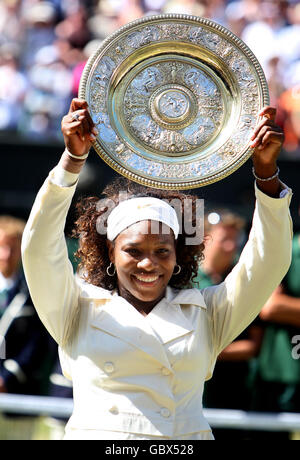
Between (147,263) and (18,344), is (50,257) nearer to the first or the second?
(147,263)

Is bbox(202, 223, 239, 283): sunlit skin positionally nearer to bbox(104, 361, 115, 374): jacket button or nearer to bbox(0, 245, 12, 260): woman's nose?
bbox(0, 245, 12, 260): woman's nose

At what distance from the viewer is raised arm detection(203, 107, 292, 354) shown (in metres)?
3.05

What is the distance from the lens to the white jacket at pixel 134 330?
117 inches

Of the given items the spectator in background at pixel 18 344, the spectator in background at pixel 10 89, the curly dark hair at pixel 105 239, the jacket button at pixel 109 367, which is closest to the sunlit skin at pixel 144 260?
the curly dark hair at pixel 105 239

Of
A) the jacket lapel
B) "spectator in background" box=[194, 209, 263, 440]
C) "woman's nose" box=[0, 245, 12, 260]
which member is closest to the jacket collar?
the jacket lapel

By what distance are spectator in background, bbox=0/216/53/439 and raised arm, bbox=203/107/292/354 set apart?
8.45ft

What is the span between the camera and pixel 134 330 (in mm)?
3061

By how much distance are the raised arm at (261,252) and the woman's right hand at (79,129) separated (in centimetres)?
61

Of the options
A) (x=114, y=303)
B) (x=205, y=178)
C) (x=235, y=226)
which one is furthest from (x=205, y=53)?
(x=235, y=226)

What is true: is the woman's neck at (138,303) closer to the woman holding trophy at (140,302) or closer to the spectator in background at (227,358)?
the woman holding trophy at (140,302)

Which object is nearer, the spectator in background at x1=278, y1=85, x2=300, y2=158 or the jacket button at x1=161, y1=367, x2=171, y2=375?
the jacket button at x1=161, y1=367, x2=171, y2=375

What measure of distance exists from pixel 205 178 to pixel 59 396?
269 centimetres

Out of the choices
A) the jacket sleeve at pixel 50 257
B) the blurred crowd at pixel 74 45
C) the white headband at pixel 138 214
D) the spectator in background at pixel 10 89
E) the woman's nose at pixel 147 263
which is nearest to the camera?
the jacket sleeve at pixel 50 257

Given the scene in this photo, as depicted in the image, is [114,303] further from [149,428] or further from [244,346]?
[244,346]
